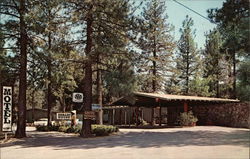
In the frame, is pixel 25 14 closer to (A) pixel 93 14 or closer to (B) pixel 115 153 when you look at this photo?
(A) pixel 93 14

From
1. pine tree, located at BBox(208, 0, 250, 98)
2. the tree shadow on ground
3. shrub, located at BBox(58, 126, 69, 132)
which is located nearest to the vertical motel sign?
the tree shadow on ground

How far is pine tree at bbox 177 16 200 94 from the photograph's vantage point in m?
36.7

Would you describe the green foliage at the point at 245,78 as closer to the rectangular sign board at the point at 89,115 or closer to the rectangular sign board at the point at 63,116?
the rectangular sign board at the point at 89,115

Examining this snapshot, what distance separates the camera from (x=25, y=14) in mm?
16094

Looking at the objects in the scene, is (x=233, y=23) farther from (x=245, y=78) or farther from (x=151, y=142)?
(x=151, y=142)

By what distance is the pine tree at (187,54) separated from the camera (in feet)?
120

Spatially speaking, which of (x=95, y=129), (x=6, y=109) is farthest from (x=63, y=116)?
(x=6, y=109)

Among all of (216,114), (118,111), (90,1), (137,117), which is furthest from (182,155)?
(118,111)

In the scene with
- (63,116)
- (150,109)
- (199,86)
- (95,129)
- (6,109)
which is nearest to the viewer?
(6,109)

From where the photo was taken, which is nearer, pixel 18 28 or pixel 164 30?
pixel 18 28

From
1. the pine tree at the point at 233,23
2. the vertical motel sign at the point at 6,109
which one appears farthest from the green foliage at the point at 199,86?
the vertical motel sign at the point at 6,109

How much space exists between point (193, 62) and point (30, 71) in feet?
75.6

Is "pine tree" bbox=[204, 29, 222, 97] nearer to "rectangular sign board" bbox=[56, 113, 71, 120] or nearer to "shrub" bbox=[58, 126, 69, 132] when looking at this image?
"shrub" bbox=[58, 126, 69, 132]

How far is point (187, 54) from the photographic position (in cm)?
3744
